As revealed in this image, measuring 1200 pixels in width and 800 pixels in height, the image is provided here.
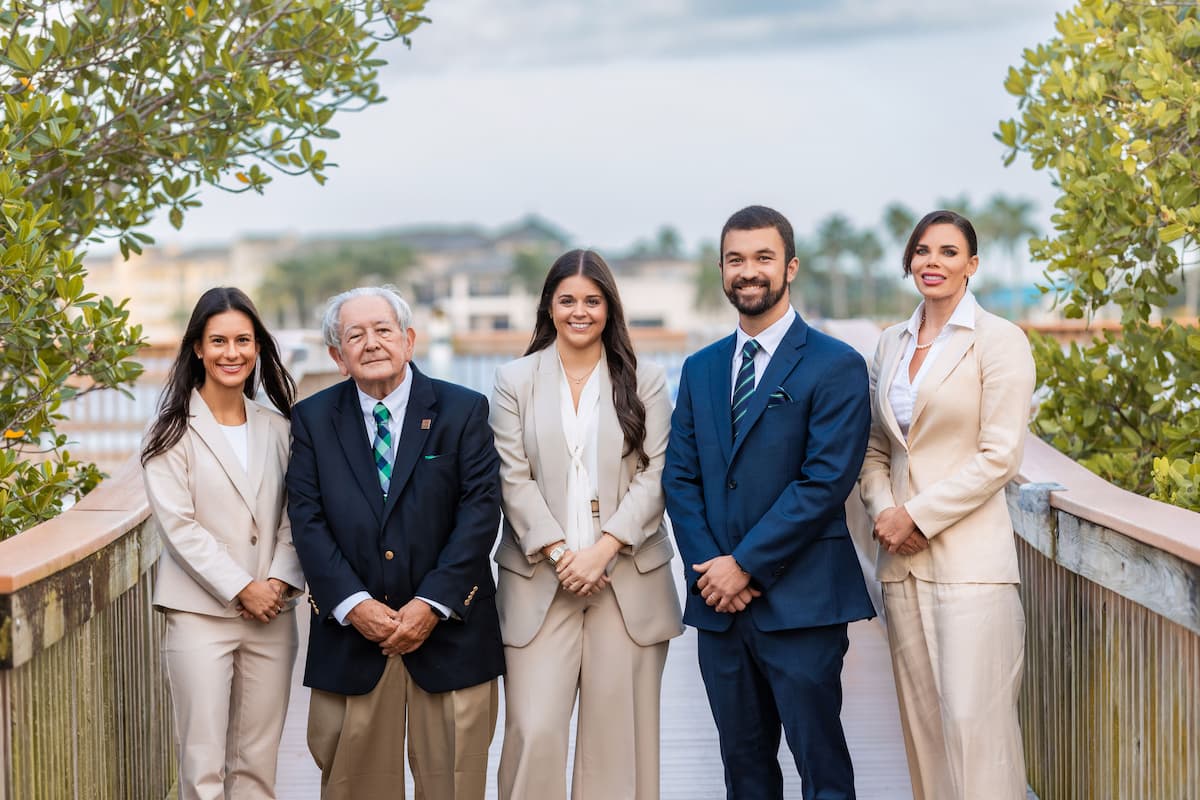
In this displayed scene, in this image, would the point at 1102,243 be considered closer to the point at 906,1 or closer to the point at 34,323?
the point at 34,323

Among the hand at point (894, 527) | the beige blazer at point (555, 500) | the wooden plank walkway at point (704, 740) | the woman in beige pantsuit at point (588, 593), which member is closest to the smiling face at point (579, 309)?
the woman in beige pantsuit at point (588, 593)

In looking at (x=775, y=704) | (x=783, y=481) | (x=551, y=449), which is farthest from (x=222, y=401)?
Result: (x=775, y=704)

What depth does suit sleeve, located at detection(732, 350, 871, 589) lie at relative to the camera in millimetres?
3529

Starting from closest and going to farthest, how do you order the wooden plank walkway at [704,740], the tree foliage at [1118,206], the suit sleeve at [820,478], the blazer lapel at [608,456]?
1. the suit sleeve at [820,478]
2. the blazer lapel at [608,456]
3. the wooden plank walkway at [704,740]
4. the tree foliage at [1118,206]

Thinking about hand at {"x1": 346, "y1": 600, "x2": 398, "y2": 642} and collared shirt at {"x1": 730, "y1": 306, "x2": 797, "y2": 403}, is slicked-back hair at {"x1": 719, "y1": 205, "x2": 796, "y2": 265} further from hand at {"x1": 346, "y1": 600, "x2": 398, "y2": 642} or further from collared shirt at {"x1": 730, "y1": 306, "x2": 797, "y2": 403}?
hand at {"x1": 346, "y1": 600, "x2": 398, "y2": 642}

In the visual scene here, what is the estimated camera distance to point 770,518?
11.6 ft

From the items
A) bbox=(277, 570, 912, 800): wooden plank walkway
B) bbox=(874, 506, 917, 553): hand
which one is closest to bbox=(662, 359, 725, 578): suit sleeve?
bbox=(874, 506, 917, 553): hand

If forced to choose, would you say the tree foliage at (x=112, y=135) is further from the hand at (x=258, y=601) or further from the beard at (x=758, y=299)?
the beard at (x=758, y=299)

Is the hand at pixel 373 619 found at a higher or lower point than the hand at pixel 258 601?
lower

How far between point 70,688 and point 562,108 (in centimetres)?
11397

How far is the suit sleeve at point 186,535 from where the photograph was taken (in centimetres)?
343

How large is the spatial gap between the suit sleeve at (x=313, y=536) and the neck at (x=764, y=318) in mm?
1241

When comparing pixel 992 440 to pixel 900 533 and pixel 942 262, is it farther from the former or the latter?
pixel 942 262

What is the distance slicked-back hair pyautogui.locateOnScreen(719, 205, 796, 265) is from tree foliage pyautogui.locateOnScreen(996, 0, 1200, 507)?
1617 mm
